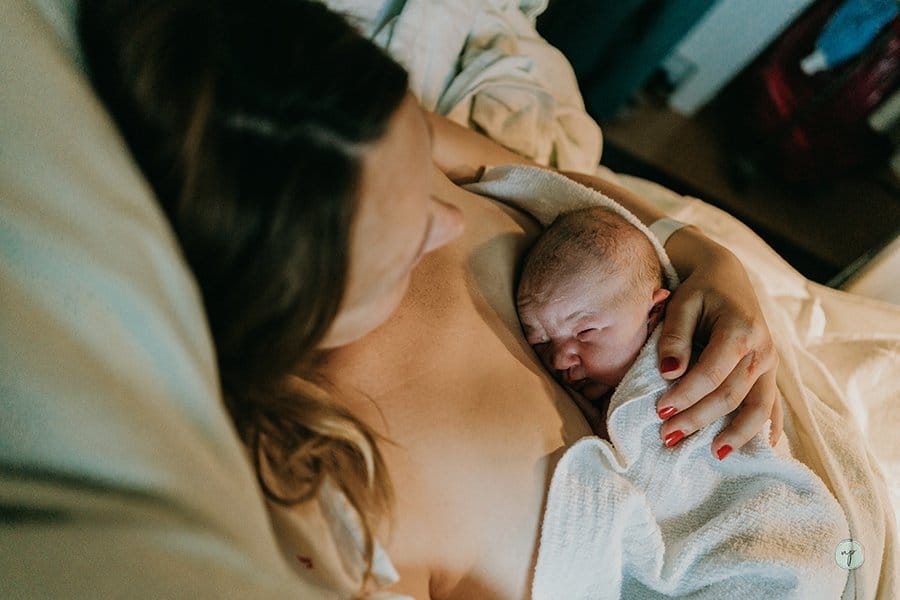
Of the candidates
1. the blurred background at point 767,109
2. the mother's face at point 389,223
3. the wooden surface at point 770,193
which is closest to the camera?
the mother's face at point 389,223

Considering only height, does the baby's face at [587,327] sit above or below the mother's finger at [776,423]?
below

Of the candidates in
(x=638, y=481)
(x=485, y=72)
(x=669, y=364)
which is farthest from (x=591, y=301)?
(x=485, y=72)

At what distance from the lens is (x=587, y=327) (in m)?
0.84

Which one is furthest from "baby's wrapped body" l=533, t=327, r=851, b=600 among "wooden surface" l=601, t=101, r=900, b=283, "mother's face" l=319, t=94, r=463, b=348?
"wooden surface" l=601, t=101, r=900, b=283

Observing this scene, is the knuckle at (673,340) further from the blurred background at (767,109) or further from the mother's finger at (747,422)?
the blurred background at (767,109)

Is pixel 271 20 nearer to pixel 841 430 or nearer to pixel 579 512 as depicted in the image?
pixel 579 512

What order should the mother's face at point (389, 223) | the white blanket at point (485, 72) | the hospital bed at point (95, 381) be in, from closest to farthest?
the hospital bed at point (95, 381)
the mother's face at point (389, 223)
the white blanket at point (485, 72)

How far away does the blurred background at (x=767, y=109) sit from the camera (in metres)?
1.76

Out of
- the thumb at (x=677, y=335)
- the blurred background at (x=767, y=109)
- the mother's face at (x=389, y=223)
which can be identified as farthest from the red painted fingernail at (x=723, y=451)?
the blurred background at (x=767, y=109)

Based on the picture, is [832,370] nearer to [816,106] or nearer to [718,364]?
[718,364]

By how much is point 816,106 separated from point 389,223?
80.1 inches

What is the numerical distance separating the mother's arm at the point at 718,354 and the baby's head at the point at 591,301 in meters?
0.05

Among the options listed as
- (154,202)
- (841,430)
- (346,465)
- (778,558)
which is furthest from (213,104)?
(841,430)

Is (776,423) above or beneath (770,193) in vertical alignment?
beneath
